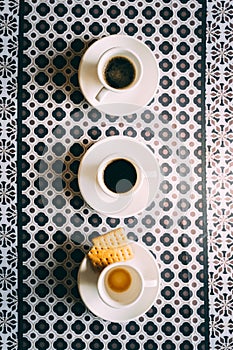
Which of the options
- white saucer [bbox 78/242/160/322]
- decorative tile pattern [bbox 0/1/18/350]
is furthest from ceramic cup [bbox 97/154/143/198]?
decorative tile pattern [bbox 0/1/18/350]

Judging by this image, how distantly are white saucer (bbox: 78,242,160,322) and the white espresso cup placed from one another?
0.03 m

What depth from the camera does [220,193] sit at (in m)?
1.50

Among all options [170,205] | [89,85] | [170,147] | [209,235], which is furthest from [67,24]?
[209,235]

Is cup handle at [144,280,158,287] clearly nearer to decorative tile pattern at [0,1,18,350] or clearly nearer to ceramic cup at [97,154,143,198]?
ceramic cup at [97,154,143,198]

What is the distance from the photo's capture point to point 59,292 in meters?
1.49

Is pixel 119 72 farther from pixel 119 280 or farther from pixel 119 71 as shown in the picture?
pixel 119 280

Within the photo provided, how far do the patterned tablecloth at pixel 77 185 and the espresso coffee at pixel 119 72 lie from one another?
101 mm

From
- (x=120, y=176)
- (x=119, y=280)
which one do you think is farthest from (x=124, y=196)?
(x=119, y=280)

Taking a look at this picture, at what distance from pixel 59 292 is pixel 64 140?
378mm

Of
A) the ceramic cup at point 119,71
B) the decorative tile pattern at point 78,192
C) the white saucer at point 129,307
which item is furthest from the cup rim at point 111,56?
the white saucer at point 129,307

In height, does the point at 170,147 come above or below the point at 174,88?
below

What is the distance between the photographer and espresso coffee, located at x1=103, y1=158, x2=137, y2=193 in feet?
4.66

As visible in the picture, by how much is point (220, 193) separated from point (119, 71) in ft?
1.29

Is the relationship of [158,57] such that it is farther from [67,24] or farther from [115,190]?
[115,190]
